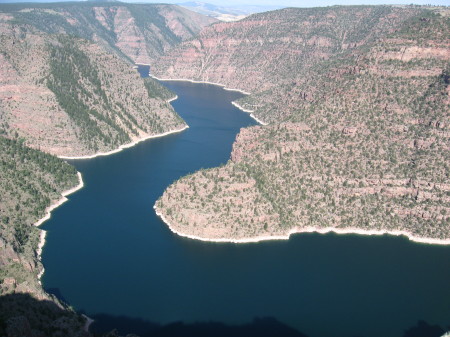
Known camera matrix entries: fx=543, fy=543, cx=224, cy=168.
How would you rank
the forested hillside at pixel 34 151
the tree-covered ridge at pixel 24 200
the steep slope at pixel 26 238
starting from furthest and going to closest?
the tree-covered ridge at pixel 24 200
the forested hillside at pixel 34 151
the steep slope at pixel 26 238

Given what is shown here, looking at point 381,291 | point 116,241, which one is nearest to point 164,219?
point 116,241

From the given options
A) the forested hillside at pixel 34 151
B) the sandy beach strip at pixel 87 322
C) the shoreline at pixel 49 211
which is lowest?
the shoreline at pixel 49 211

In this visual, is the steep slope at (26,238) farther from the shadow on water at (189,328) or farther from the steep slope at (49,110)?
the steep slope at (49,110)

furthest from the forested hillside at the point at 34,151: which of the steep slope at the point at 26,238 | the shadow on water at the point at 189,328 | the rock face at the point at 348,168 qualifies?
the rock face at the point at 348,168

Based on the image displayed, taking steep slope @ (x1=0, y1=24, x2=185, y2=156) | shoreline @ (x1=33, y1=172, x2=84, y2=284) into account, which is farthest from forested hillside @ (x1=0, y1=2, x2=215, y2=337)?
shoreline @ (x1=33, y1=172, x2=84, y2=284)

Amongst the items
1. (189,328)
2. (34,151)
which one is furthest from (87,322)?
(34,151)

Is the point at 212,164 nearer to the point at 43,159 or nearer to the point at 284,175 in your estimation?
the point at 284,175
